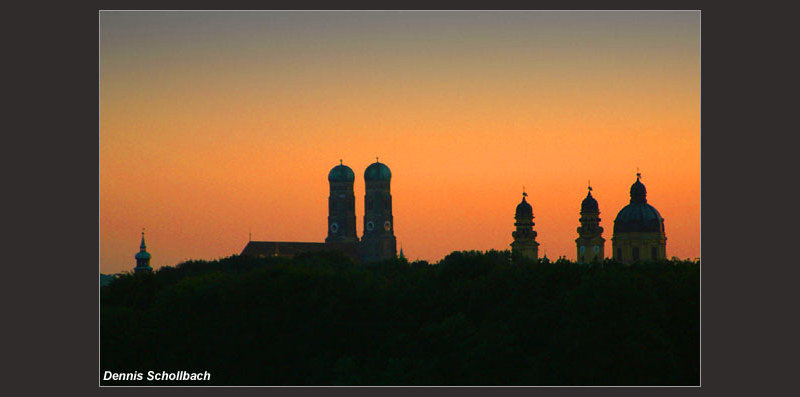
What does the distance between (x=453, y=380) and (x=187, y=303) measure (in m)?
15.7

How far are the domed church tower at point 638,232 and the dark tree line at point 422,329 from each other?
77.9 m

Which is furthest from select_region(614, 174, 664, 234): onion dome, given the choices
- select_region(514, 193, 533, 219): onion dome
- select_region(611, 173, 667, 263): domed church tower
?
select_region(514, 193, 533, 219): onion dome

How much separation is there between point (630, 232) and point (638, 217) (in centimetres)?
199

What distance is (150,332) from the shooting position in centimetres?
4797

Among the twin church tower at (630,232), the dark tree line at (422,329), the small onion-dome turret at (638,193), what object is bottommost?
the dark tree line at (422,329)

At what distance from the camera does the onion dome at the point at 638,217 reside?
135125 millimetres

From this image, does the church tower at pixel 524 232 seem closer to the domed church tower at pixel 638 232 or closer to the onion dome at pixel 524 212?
the onion dome at pixel 524 212

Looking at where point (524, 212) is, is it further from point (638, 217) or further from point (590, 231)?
point (638, 217)

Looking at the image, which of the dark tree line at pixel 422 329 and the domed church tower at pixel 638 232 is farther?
the domed church tower at pixel 638 232

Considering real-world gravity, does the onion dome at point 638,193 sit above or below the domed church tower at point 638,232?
above

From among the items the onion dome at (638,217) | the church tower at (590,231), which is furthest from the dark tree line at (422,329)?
the church tower at (590,231)

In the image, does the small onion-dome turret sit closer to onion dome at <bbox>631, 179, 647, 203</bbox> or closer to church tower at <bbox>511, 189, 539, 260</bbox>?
onion dome at <bbox>631, 179, 647, 203</bbox>

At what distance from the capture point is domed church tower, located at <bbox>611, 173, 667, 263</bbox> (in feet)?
440

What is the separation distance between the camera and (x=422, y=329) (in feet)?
158
